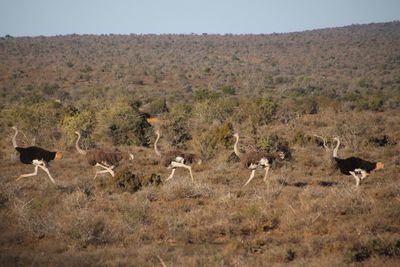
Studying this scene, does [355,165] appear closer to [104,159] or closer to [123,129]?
[104,159]

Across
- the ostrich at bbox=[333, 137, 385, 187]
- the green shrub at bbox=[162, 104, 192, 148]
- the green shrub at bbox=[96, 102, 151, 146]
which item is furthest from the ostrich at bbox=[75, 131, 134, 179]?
the green shrub at bbox=[96, 102, 151, 146]

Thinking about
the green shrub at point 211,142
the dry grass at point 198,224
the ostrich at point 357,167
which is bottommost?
the dry grass at point 198,224

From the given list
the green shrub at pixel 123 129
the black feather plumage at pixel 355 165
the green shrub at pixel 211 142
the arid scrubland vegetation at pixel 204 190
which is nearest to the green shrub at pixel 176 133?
the arid scrubland vegetation at pixel 204 190

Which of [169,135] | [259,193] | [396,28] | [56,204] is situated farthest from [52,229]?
[396,28]

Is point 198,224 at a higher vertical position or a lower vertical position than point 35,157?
lower

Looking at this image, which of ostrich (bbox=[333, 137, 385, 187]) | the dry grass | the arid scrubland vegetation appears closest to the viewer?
the dry grass

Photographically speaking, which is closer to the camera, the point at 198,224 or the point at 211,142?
the point at 198,224

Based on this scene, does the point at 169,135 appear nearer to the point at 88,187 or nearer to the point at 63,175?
the point at 63,175

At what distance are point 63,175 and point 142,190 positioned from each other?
13.0ft

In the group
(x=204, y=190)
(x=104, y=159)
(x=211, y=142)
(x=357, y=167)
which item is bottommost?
(x=204, y=190)

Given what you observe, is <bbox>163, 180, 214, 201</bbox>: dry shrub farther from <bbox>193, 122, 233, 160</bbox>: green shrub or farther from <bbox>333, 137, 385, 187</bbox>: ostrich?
<bbox>193, 122, 233, 160</bbox>: green shrub

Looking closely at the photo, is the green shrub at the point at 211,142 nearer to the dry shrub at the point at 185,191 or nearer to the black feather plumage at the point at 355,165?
the dry shrub at the point at 185,191

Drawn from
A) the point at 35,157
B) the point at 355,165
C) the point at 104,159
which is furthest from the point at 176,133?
the point at 355,165

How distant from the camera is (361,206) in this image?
941cm
